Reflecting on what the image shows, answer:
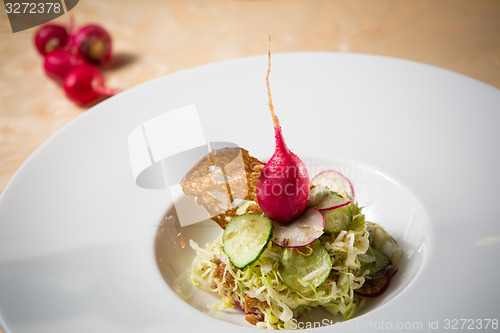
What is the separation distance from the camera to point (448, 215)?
77.4 inches

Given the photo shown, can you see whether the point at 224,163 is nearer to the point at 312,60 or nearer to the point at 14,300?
the point at 14,300

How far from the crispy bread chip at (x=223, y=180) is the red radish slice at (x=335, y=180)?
0.42 metres

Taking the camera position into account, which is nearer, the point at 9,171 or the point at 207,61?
the point at 9,171

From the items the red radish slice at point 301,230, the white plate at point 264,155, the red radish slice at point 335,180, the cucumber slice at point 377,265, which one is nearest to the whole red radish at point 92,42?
the white plate at point 264,155

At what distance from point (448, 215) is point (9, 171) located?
2264 millimetres

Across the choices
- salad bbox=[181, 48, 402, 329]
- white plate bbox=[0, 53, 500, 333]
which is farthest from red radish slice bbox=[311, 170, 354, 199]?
salad bbox=[181, 48, 402, 329]

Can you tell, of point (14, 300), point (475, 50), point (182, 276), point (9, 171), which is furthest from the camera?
point (475, 50)

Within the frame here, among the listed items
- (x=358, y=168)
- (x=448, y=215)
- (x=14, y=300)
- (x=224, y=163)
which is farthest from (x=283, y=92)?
(x=14, y=300)

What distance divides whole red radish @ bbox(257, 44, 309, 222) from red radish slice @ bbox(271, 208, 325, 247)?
0.12 feet

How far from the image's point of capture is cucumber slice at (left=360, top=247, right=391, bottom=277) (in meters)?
2.04

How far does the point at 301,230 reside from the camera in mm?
1794

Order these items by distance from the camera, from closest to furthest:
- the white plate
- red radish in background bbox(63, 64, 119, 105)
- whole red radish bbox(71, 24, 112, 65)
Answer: the white plate < red radish in background bbox(63, 64, 119, 105) < whole red radish bbox(71, 24, 112, 65)

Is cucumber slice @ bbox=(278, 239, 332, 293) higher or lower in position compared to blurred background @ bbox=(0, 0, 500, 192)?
lower

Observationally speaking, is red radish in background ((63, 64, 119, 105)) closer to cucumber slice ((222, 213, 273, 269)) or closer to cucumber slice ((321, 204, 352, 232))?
cucumber slice ((222, 213, 273, 269))
